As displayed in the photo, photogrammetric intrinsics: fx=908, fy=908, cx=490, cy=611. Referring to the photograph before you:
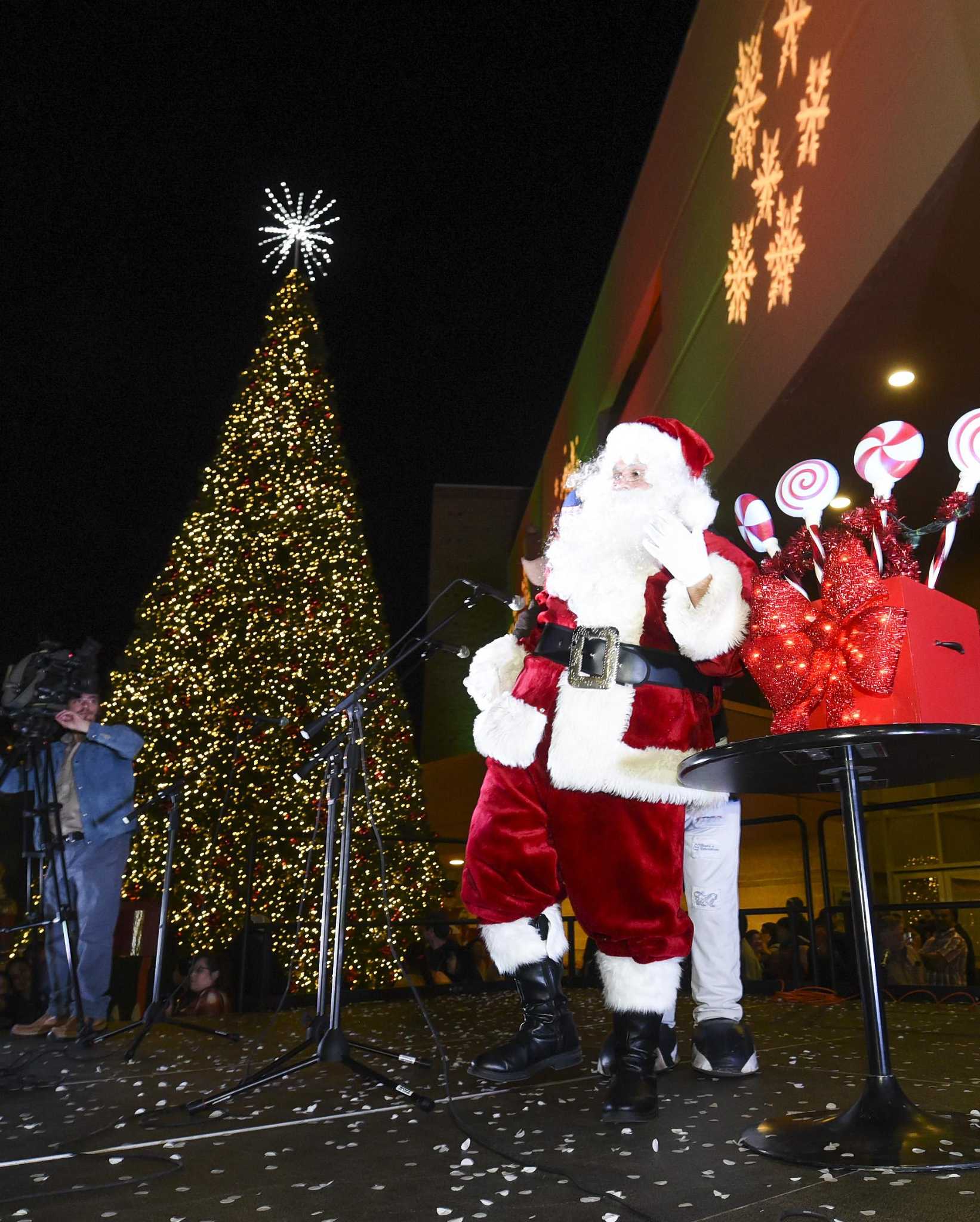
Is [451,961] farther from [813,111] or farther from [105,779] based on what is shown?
[813,111]

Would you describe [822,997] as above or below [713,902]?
below

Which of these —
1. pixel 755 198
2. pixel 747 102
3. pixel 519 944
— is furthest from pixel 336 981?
pixel 747 102

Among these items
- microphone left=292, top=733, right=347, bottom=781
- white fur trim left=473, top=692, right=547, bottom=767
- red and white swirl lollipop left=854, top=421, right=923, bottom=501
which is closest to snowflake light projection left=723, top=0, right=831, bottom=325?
red and white swirl lollipop left=854, top=421, right=923, bottom=501

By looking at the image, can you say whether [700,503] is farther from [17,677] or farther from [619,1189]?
[17,677]

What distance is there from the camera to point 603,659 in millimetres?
2051

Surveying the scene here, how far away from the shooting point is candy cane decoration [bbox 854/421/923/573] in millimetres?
2262

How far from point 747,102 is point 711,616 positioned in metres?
4.57

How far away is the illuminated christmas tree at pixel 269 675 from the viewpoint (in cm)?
615

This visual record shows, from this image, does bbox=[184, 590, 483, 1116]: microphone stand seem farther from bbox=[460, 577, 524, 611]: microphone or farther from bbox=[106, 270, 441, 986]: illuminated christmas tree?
bbox=[106, 270, 441, 986]: illuminated christmas tree

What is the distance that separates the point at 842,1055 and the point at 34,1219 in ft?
6.29

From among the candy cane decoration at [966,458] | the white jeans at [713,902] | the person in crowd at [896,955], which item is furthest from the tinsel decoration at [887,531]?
the person in crowd at [896,955]

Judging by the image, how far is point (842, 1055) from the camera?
7.66 ft

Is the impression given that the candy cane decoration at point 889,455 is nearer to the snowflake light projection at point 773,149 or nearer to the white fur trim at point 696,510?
the white fur trim at point 696,510

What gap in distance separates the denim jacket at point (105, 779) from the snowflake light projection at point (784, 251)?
3.83m
